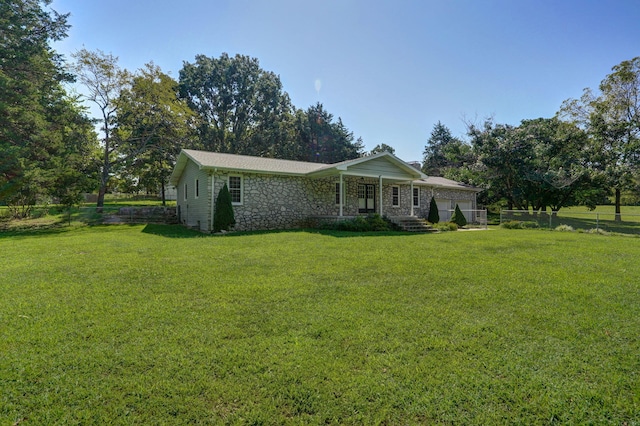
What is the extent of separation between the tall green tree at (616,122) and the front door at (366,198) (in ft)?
51.4

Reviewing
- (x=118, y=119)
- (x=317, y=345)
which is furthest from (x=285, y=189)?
(x=118, y=119)

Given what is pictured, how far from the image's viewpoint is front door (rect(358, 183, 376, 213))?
58.9 ft

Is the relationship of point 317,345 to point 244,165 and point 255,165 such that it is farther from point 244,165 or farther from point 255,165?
point 255,165

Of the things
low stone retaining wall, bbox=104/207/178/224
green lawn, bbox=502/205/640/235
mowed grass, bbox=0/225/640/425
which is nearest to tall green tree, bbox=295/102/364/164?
low stone retaining wall, bbox=104/207/178/224

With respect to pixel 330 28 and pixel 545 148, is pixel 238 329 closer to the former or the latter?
pixel 330 28

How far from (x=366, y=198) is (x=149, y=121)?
1852 centimetres

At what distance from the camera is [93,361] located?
2.78 metres

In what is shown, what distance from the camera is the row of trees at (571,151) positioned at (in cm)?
2088

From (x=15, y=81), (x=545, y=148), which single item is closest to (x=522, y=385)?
(x=15, y=81)

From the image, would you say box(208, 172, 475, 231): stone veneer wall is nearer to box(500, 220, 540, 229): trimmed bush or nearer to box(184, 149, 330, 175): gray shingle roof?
box(184, 149, 330, 175): gray shingle roof

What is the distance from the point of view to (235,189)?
13.9 m

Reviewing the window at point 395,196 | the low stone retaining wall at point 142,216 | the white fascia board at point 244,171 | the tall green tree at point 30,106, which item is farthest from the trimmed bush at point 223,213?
the window at point 395,196

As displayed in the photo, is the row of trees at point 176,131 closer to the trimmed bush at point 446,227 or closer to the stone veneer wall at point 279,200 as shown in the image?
the stone veneer wall at point 279,200

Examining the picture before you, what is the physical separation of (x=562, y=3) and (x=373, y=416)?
1328 cm
